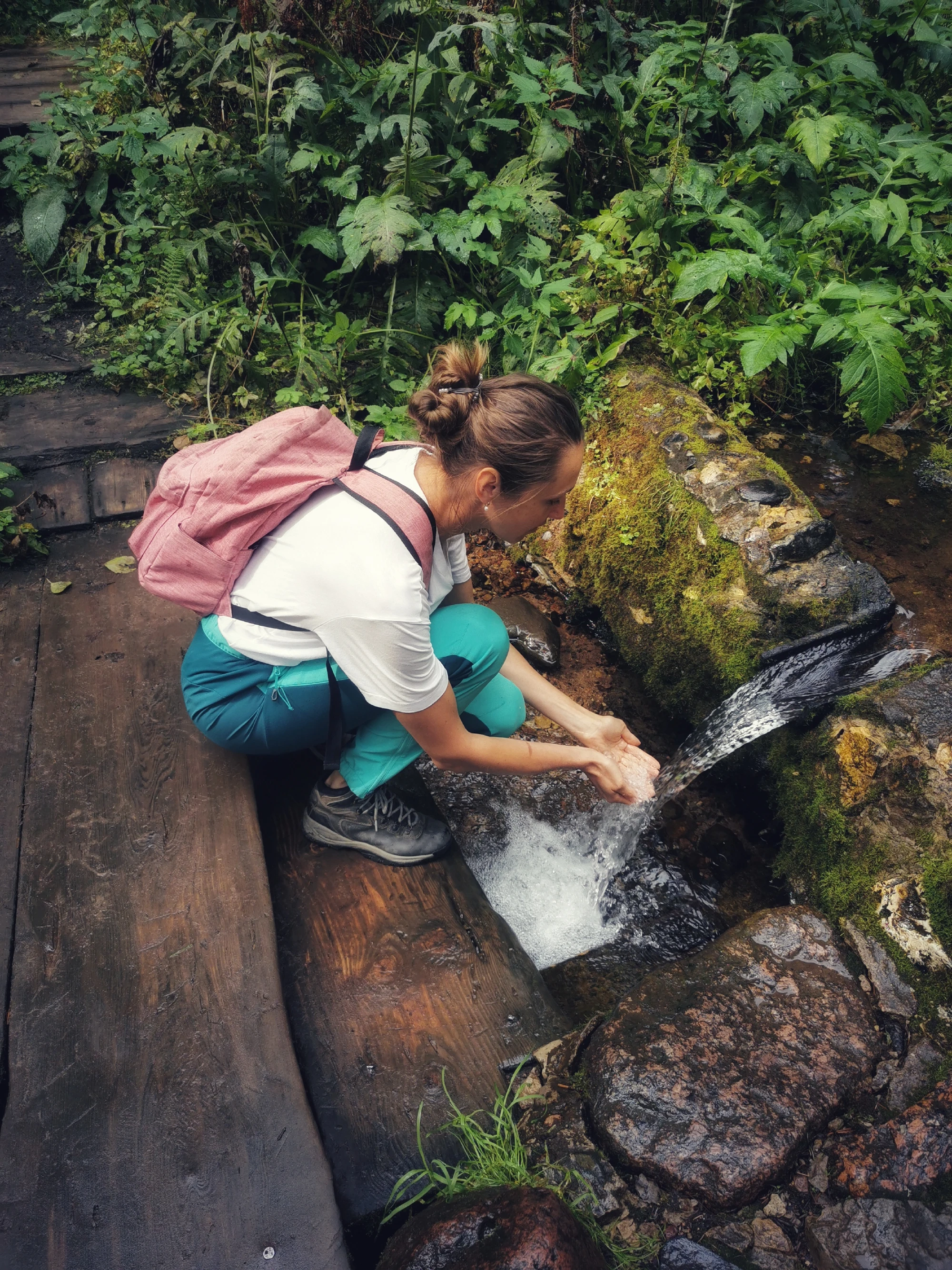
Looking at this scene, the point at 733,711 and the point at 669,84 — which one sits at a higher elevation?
the point at 669,84

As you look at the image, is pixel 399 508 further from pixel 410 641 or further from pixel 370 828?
pixel 370 828

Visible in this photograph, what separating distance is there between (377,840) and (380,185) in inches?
129

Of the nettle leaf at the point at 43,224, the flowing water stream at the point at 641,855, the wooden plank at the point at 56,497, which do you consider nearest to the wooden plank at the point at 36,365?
the nettle leaf at the point at 43,224

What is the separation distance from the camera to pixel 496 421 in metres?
1.81

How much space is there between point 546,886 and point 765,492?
1.57 metres

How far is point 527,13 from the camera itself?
413 cm

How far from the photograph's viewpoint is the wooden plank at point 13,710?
76.9 inches

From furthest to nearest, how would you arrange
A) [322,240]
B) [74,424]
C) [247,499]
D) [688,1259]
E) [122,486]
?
[322,240] < [74,424] < [122,486] < [247,499] < [688,1259]

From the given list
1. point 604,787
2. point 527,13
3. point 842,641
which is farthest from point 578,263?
point 604,787

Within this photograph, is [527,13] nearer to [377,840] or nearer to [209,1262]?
[377,840]

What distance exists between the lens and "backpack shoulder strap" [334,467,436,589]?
1.81 m

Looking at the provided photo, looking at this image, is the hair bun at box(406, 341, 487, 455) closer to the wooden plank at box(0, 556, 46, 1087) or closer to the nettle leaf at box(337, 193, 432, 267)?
the wooden plank at box(0, 556, 46, 1087)

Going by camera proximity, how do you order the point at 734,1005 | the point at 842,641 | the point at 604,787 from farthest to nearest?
the point at 842,641 < the point at 604,787 < the point at 734,1005

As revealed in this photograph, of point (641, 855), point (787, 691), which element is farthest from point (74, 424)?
point (787, 691)
